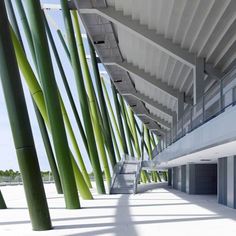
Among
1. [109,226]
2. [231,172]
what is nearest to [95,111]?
[231,172]

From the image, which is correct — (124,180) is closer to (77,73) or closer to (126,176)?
(126,176)

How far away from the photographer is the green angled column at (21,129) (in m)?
10.0

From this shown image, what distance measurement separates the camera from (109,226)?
36.6 feet

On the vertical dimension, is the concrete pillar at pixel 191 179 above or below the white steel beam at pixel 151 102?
below

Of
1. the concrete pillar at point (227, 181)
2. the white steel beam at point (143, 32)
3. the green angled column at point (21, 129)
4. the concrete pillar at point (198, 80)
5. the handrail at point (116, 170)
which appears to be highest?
the white steel beam at point (143, 32)

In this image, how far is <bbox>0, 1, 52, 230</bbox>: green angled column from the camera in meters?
10.0

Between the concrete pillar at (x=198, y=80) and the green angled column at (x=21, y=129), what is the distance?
37.3 ft

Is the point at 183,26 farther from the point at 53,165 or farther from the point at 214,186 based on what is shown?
the point at 214,186

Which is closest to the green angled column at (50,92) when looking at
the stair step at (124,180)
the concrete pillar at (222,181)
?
the concrete pillar at (222,181)

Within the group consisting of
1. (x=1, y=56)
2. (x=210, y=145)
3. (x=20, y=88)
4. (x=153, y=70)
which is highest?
(x=153, y=70)

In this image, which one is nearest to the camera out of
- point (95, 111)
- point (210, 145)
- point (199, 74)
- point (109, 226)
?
point (109, 226)

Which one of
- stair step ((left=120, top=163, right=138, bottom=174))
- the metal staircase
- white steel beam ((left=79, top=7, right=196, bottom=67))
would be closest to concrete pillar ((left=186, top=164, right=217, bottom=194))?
the metal staircase

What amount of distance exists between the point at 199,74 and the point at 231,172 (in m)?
5.38

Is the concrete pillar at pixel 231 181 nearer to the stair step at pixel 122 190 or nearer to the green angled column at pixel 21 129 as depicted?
the green angled column at pixel 21 129
